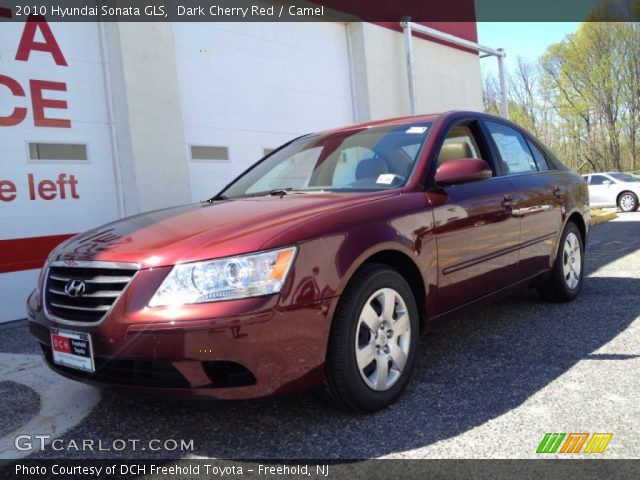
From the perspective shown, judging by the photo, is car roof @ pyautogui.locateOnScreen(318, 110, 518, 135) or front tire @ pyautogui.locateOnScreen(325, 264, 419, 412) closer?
front tire @ pyautogui.locateOnScreen(325, 264, 419, 412)

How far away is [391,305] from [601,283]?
3.69m

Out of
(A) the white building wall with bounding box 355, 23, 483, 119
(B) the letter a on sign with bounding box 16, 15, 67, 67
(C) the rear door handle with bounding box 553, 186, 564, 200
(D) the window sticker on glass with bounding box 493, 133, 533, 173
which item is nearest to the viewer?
(D) the window sticker on glass with bounding box 493, 133, 533, 173

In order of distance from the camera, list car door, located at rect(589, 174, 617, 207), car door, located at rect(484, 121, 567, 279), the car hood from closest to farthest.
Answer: the car hood, car door, located at rect(484, 121, 567, 279), car door, located at rect(589, 174, 617, 207)

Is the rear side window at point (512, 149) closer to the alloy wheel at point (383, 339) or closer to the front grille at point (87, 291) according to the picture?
the alloy wheel at point (383, 339)

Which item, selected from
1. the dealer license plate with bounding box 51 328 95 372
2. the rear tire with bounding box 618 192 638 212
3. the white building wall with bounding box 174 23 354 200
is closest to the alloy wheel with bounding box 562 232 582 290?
the dealer license plate with bounding box 51 328 95 372

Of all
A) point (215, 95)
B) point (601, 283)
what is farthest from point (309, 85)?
point (601, 283)

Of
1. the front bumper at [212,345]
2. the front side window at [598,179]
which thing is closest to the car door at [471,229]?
the front bumper at [212,345]

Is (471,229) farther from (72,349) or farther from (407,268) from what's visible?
(72,349)

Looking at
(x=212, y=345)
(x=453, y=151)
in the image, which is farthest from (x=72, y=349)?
(x=453, y=151)

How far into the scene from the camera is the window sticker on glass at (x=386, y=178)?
3281mm

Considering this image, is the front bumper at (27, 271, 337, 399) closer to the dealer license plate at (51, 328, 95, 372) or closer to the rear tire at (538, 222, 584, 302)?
the dealer license plate at (51, 328, 95, 372)

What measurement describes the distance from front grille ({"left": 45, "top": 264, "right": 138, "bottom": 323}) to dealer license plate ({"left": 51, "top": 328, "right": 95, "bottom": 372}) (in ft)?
0.23

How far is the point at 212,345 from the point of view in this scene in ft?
7.55

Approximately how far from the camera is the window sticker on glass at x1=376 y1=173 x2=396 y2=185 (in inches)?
129
